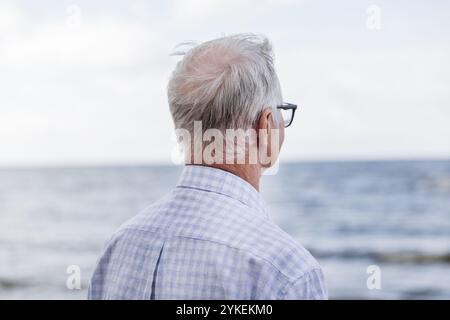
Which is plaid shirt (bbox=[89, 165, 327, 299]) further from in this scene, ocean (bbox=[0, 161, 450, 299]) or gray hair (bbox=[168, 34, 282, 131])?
ocean (bbox=[0, 161, 450, 299])

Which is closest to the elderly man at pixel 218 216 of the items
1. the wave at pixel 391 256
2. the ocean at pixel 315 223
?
the ocean at pixel 315 223

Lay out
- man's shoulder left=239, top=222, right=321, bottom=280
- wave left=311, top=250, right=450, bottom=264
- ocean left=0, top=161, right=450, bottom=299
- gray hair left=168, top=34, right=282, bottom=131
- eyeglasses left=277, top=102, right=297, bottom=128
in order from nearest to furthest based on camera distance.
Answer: man's shoulder left=239, top=222, right=321, bottom=280, gray hair left=168, top=34, right=282, bottom=131, eyeglasses left=277, top=102, right=297, bottom=128, ocean left=0, top=161, right=450, bottom=299, wave left=311, top=250, right=450, bottom=264

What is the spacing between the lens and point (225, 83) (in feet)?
4.48

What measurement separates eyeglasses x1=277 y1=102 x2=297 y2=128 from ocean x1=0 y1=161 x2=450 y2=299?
6.27 meters

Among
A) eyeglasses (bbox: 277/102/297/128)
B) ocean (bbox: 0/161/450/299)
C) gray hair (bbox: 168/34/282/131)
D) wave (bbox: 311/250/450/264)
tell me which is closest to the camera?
gray hair (bbox: 168/34/282/131)

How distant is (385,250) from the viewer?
35.7ft

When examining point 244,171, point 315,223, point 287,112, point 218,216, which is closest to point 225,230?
point 218,216

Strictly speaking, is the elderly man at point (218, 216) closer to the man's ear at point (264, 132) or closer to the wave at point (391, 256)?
the man's ear at point (264, 132)

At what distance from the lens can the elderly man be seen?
1.27 m

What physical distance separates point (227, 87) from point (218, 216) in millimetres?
260

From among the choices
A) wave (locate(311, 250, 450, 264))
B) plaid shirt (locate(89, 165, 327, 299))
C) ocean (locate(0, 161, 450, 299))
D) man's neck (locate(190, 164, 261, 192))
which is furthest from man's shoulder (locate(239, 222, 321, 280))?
wave (locate(311, 250, 450, 264))
